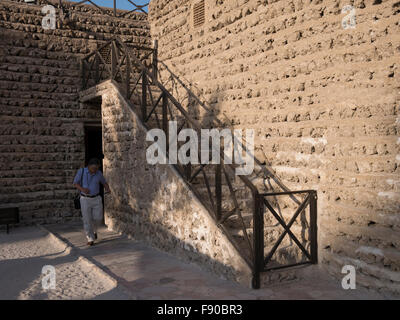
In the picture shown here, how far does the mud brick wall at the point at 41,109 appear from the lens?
893 cm

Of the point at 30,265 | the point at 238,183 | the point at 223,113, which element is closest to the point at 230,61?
the point at 223,113

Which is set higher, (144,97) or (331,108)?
(144,97)

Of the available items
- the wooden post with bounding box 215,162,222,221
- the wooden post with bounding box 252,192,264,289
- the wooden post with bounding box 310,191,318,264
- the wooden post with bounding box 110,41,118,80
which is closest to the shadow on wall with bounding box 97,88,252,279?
the wooden post with bounding box 215,162,222,221

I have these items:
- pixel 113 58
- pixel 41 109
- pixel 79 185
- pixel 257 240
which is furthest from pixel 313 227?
pixel 41 109

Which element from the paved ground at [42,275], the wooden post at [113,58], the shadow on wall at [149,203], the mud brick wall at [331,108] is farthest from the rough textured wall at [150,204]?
the mud brick wall at [331,108]

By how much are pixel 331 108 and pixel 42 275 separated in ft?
14.0

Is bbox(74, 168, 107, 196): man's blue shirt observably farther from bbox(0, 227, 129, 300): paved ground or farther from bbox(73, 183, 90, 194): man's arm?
bbox(0, 227, 129, 300): paved ground

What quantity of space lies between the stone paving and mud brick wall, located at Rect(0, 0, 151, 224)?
3159 millimetres

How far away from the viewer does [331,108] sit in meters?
5.10

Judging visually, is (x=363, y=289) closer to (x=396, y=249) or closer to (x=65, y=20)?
(x=396, y=249)

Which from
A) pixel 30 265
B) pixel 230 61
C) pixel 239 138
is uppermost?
pixel 230 61

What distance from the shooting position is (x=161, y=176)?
629cm

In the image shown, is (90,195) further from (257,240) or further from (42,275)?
(257,240)
